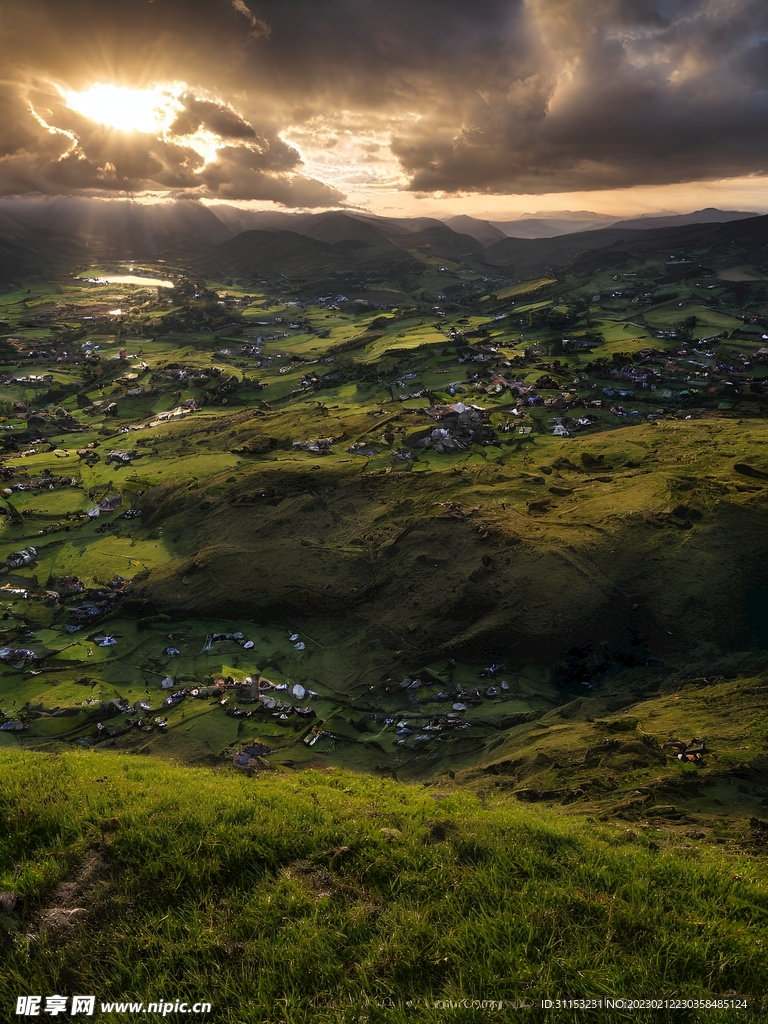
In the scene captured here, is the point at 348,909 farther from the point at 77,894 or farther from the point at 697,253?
the point at 697,253

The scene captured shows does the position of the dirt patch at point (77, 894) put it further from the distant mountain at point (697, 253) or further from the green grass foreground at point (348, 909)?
the distant mountain at point (697, 253)

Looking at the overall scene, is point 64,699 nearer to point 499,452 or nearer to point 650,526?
point 650,526

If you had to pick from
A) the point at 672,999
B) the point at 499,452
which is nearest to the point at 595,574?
the point at 499,452

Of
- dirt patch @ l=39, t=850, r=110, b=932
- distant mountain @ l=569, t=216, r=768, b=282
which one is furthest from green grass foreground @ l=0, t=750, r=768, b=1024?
distant mountain @ l=569, t=216, r=768, b=282

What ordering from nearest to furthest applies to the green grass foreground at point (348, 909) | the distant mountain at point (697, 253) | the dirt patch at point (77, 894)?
the green grass foreground at point (348, 909)
the dirt patch at point (77, 894)
the distant mountain at point (697, 253)

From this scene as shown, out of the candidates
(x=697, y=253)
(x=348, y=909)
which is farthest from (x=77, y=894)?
(x=697, y=253)

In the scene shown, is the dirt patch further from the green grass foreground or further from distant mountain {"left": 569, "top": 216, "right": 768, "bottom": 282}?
distant mountain {"left": 569, "top": 216, "right": 768, "bottom": 282}

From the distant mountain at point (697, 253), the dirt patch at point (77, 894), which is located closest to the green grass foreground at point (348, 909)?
→ the dirt patch at point (77, 894)

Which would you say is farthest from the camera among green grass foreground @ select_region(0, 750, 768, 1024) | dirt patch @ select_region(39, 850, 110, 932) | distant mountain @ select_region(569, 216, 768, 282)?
distant mountain @ select_region(569, 216, 768, 282)
